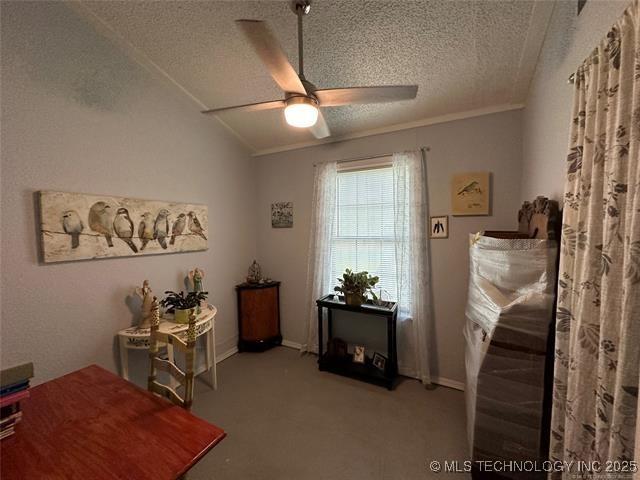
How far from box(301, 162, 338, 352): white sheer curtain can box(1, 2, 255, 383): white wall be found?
129 cm

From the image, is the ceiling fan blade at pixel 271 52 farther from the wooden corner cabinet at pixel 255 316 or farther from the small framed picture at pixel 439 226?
the wooden corner cabinet at pixel 255 316

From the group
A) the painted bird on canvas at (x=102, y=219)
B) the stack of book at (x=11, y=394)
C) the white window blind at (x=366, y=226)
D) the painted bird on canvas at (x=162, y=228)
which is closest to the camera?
the stack of book at (x=11, y=394)

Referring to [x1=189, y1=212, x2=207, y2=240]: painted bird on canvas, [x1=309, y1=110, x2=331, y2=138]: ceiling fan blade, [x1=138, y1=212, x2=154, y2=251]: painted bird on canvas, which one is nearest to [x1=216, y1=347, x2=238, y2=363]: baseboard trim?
[x1=189, y1=212, x2=207, y2=240]: painted bird on canvas

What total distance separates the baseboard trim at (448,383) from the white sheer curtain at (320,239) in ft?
4.29

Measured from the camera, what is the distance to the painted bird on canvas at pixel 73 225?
1.71m

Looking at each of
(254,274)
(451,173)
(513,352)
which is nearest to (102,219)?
(254,274)

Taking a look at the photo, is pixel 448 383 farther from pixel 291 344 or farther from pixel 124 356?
pixel 124 356

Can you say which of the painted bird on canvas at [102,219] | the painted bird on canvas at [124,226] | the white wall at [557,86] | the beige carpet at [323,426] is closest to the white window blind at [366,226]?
the beige carpet at [323,426]

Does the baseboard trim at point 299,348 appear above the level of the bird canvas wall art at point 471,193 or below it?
below

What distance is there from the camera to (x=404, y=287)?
2504 millimetres

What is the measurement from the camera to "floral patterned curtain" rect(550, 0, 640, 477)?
64 cm

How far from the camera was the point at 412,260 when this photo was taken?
95.3 inches

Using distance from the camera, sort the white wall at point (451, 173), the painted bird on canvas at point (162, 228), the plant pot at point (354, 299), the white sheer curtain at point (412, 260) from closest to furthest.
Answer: the white wall at point (451, 173)
the painted bird on canvas at point (162, 228)
the white sheer curtain at point (412, 260)
the plant pot at point (354, 299)

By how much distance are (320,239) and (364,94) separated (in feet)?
5.79
